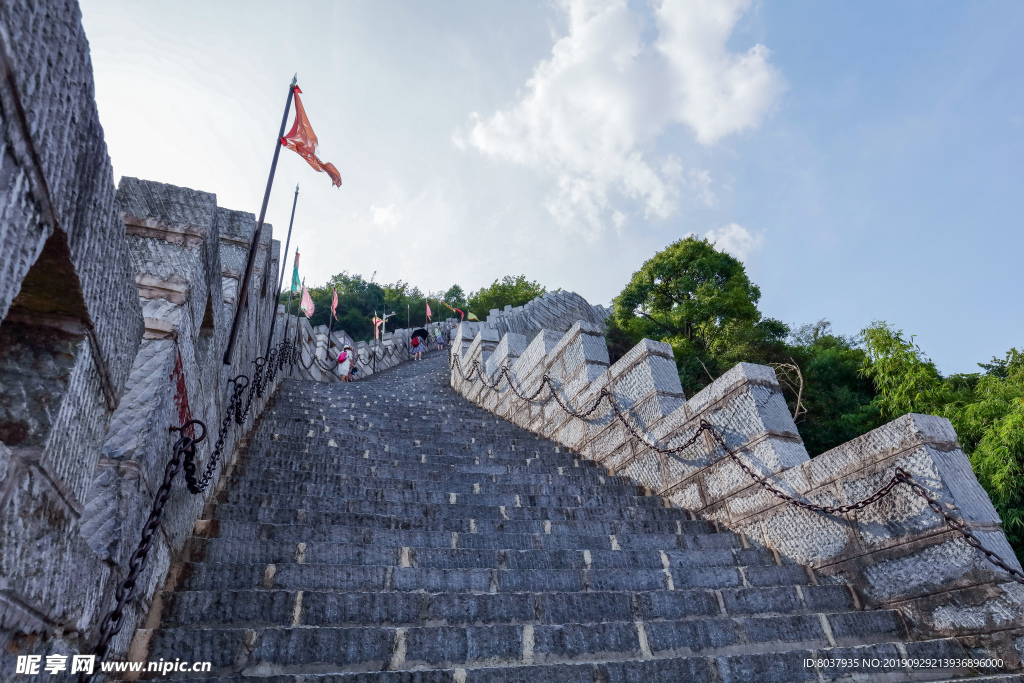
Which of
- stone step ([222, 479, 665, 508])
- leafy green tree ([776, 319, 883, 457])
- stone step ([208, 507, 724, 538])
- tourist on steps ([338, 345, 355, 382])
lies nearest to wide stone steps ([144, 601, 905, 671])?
stone step ([208, 507, 724, 538])

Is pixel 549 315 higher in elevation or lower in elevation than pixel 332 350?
higher

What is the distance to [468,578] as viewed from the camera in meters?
2.94

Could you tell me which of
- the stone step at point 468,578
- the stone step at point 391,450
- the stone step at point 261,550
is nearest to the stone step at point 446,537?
the stone step at point 261,550

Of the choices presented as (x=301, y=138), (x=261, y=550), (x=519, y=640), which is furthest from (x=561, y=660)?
(x=301, y=138)

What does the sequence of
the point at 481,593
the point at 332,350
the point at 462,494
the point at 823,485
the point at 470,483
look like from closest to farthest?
1. the point at 481,593
2. the point at 823,485
3. the point at 462,494
4. the point at 470,483
5. the point at 332,350

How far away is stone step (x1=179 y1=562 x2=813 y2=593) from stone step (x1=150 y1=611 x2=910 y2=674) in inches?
17.1

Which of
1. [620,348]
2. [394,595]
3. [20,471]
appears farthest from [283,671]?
[620,348]

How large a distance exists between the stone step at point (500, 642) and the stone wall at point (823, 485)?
0.39 metres

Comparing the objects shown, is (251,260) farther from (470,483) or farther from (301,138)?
(470,483)

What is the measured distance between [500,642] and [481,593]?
17.4 inches

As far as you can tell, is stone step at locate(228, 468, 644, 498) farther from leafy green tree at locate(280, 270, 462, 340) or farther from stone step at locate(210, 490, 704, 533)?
leafy green tree at locate(280, 270, 462, 340)

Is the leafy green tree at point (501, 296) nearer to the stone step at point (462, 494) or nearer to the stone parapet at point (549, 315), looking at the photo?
the stone parapet at point (549, 315)

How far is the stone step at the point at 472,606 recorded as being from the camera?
238 centimetres

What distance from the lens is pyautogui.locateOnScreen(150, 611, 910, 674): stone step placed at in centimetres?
214
